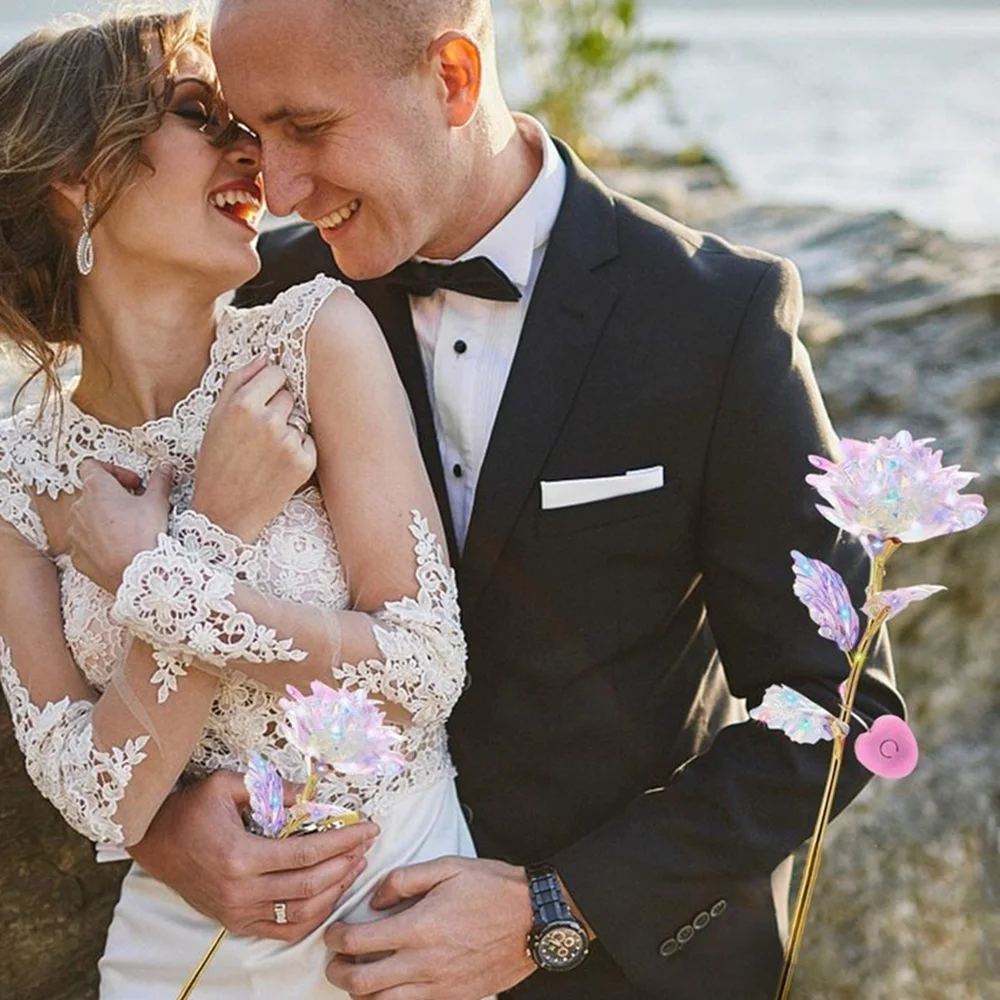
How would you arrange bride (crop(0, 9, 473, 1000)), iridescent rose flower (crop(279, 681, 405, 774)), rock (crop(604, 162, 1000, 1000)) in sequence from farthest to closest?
1. rock (crop(604, 162, 1000, 1000))
2. bride (crop(0, 9, 473, 1000))
3. iridescent rose flower (crop(279, 681, 405, 774))

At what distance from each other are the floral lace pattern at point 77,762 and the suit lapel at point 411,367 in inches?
24.2

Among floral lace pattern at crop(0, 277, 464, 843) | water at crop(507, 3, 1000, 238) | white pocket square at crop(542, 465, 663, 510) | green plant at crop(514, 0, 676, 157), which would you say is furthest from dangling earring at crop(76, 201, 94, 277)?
green plant at crop(514, 0, 676, 157)

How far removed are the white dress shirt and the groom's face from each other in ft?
0.37

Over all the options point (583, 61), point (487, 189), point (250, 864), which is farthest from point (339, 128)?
point (583, 61)

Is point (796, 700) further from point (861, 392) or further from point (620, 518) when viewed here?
point (861, 392)

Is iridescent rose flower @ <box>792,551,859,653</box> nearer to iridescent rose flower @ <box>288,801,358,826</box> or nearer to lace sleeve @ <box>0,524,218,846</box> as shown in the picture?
iridescent rose flower @ <box>288,801,358,826</box>

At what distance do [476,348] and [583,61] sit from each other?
638 centimetres

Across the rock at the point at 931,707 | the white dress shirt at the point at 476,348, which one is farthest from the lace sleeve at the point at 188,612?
the rock at the point at 931,707

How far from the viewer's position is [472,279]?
7.92ft

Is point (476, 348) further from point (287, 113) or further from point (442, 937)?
point (442, 937)

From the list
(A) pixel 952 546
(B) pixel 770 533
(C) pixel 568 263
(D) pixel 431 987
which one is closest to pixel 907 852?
(A) pixel 952 546

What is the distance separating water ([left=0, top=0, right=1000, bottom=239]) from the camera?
344 inches

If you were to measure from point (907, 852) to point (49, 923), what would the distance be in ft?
5.28

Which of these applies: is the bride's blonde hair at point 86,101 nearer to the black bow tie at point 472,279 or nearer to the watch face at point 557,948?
the black bow tie at point 472,279
